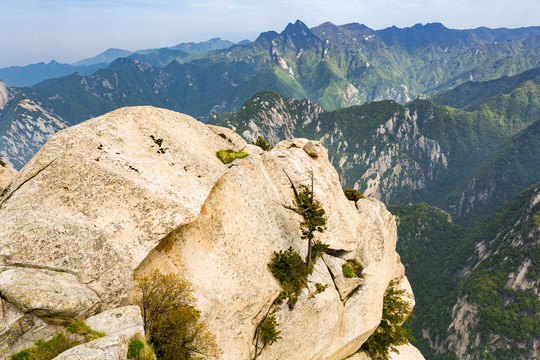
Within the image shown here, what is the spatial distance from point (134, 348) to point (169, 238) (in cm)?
1028

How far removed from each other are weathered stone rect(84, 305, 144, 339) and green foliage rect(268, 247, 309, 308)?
15.3 meters

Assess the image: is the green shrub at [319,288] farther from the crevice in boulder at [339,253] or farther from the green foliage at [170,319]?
the green foliage at [170,319]

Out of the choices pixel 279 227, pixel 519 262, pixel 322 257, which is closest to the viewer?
pixel 279 227

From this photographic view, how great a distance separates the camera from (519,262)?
185 m

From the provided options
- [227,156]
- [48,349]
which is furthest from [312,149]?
[48,349]

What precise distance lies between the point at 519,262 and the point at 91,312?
842 ft

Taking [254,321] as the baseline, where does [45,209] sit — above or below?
above

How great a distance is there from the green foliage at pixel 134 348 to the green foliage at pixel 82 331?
201 cm

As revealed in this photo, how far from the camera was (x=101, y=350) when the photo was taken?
15109 mm

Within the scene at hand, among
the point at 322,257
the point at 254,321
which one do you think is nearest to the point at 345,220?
the point at 322,257

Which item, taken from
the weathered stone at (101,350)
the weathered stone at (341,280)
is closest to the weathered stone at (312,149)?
the weathered stone at (341,280)

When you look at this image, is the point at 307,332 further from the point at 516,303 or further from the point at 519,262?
the point at 519,262

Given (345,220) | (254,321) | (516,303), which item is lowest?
(516,303)

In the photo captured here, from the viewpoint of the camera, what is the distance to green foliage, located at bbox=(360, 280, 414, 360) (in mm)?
40969
